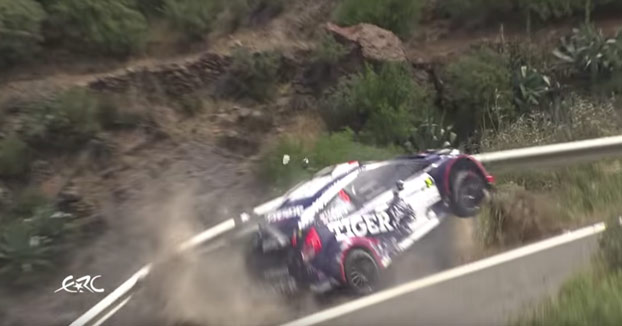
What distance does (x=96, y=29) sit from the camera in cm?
1491

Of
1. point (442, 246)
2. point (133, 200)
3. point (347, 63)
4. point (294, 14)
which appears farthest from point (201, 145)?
point (442, 246)

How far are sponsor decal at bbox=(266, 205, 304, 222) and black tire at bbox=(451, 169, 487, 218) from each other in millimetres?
1370

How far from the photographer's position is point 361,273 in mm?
7445

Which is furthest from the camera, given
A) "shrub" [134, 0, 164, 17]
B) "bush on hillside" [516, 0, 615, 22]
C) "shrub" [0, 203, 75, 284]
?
"bush on hillside" [516, 0, 615, 22]

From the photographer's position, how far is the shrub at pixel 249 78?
1548cm

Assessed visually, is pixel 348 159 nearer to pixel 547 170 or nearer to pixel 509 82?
pixel 547 170

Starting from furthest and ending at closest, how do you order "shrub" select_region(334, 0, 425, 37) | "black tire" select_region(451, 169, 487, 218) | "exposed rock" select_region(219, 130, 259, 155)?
"shrub" select_region(334, 0, 425, 37), "exposed rock" select_region(219, 130, 259, 155), "black tire" select_region(451, 169, 487, 218)

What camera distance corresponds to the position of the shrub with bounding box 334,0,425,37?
60.2 feet

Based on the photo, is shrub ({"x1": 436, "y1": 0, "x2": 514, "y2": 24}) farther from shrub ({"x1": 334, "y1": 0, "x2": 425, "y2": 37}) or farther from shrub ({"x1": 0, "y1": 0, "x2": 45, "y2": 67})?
shrub ({"x1": 0, "y1": 0, "x2": 45, "y2": 67})

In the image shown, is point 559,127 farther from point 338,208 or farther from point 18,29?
point 18,29

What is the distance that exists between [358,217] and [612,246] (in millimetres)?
2234

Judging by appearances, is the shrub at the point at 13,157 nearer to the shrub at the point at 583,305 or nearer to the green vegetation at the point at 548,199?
the green vegetation at the point at 548,199

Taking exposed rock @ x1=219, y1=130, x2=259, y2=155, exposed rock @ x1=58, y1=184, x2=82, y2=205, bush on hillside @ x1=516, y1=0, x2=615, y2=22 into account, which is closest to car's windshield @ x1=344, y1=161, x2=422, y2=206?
exposed rock @ x1=58, y1=184, x2=82, y2=205

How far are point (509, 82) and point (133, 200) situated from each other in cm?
792
